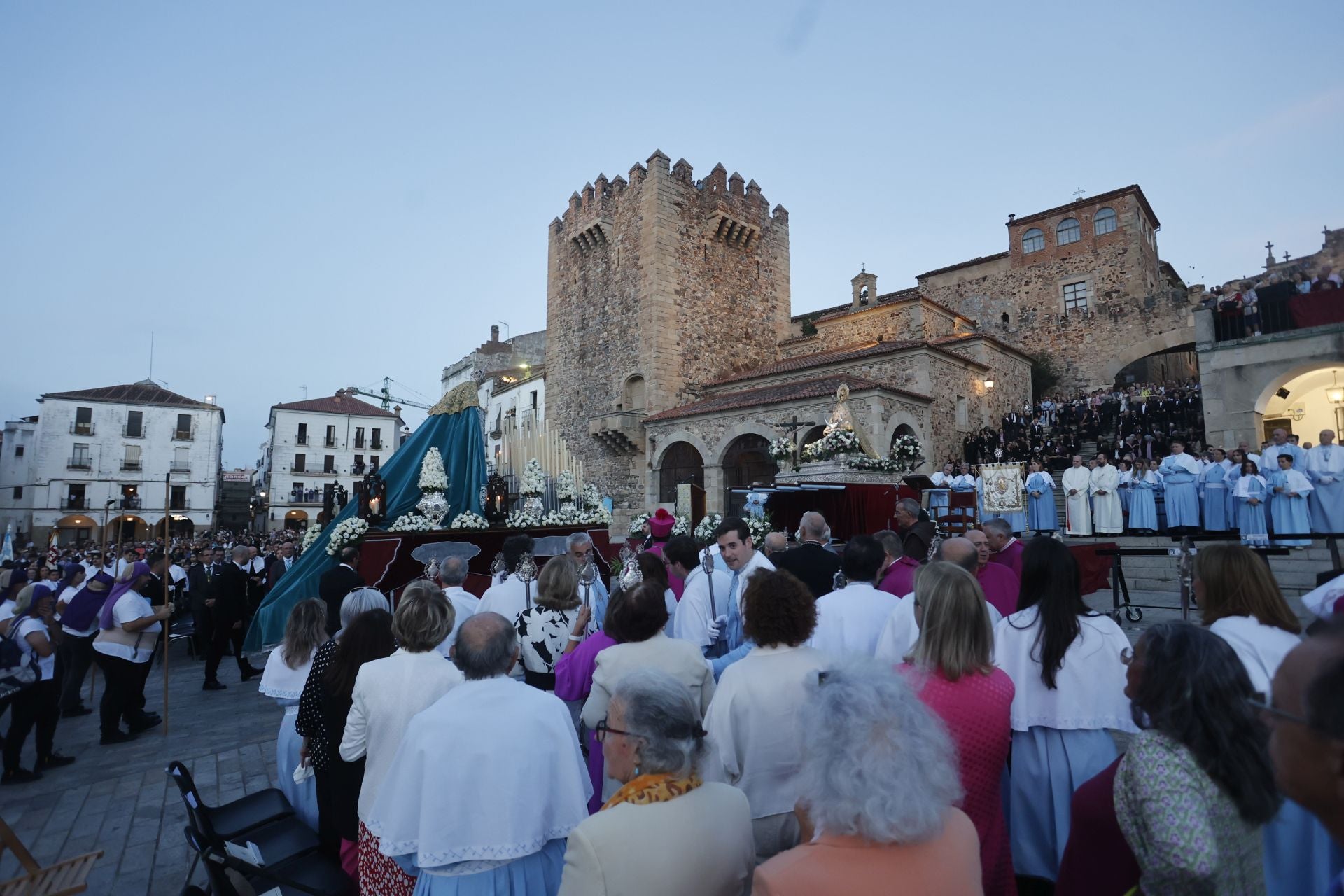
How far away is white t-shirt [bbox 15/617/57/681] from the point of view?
4.86 metres

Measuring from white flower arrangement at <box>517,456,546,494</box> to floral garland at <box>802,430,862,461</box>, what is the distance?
4234mm

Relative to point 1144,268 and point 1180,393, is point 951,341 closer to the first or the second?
point 1180,393

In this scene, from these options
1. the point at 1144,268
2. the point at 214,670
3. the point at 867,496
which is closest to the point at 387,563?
the point at 214,670

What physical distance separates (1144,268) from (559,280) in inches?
814

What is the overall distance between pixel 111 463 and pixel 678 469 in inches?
1370

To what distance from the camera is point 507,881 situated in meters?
2.12

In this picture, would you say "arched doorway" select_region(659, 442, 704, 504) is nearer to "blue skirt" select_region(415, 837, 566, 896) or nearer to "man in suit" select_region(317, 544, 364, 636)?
"man in suit" select_region(317, 544, 364, 636)

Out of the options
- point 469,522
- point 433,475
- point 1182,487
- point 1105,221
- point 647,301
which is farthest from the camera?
point 1105,221

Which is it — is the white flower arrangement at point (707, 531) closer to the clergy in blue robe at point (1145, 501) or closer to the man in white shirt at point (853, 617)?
the man in white shirt at point (853, 617)

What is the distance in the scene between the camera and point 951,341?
20.7 m

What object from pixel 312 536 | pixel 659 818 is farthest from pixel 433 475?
pixel 659 818

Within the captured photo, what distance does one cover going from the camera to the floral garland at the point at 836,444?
1020cm

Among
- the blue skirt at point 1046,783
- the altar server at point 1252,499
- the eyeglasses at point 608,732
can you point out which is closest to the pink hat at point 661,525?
the blue skirt at point 1046,783

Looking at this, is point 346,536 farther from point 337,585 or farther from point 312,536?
point 337,585
